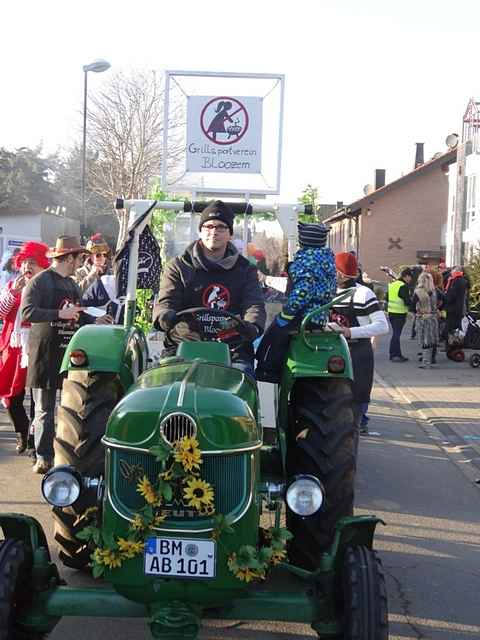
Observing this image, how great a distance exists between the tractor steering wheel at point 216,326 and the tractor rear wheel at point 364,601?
1791 mm

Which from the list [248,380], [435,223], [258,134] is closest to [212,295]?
[248,380]

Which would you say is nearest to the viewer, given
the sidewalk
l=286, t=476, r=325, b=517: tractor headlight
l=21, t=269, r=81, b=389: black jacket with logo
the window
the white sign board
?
l=286, t=476, r=325, b=517: tractor headlight

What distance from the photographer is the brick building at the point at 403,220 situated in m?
51.5

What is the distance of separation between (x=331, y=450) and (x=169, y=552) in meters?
1.56

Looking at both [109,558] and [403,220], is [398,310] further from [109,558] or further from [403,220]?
[403,220]

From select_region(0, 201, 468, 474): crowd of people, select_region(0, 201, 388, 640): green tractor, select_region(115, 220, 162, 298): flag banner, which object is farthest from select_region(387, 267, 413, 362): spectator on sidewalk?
select_region(0, 201, 388, 640): green tractor

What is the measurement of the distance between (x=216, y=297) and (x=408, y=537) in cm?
233

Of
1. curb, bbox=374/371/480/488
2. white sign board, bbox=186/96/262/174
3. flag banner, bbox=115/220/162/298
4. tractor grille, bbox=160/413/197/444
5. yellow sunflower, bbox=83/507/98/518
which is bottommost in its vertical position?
curb, bbox=374/371/480/488

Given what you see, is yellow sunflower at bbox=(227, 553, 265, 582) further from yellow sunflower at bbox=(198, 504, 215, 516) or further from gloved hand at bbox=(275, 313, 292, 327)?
gloved hand at bbox=(275, 313, 292, 327)

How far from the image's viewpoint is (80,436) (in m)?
4.90

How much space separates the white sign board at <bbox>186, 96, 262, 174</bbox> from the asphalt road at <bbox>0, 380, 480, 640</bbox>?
12.4 feet

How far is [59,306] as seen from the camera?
7.90 meters

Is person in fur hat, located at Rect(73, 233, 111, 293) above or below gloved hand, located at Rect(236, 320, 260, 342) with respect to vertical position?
above

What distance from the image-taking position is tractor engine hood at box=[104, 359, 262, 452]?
3602mm
